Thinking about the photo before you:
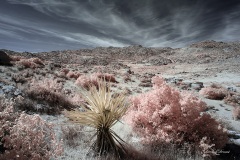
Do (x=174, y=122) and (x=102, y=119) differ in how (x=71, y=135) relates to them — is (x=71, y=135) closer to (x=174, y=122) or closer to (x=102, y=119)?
(x=102, y=119)

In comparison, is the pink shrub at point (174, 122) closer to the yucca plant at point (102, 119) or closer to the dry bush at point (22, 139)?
the yucca plant at point (102, 119)

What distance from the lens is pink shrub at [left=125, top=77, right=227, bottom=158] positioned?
4.99 m

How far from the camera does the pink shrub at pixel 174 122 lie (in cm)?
499

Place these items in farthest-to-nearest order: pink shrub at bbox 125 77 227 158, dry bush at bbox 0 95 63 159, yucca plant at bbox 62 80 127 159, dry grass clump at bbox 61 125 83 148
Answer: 1. pink shrub at bbox 125 77 227 158
2. dry grass clump at bbox 61 125 83 148
3. yucca plant at bbox 62 80 127 159
4. dry bush at bbox 0 95 63 159

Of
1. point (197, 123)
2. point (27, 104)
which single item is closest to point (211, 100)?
point (197, 123)

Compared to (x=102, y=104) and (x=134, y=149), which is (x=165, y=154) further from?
(x=102, y=104)

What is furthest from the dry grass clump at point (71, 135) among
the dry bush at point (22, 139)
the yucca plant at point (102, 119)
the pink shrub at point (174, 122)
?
the dry bush at point (22, 139)

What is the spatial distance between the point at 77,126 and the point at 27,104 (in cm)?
248

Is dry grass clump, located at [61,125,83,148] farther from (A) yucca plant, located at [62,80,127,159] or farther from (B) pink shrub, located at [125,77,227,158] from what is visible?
(B) pink shrub, located at [125,77,227,158]

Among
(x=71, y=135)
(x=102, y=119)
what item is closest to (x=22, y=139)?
(x=102, y=119)

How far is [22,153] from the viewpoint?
8.29 ft

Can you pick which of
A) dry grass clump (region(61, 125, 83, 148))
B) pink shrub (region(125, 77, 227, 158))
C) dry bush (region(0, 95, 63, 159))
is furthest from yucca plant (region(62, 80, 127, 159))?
dry bush (region(0, 95, 63, 159))

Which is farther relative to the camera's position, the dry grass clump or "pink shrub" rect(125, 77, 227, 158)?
"pink shrub" rect(125, 77, 227, 158)

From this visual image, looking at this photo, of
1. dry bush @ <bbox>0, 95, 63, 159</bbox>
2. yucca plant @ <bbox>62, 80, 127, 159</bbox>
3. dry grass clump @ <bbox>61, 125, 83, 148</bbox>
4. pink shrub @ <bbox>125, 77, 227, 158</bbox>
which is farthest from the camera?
pink shrub @ <bbox>125, 77, 227, 158</bbox>
